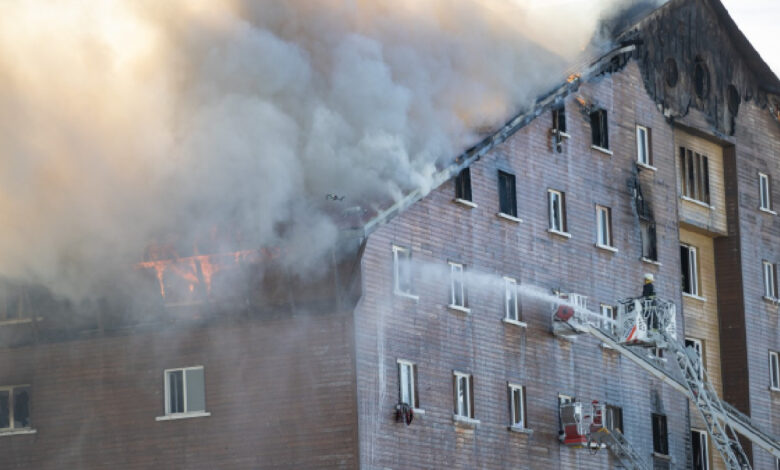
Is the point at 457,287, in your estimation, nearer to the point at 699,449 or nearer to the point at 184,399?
the point at 184,399

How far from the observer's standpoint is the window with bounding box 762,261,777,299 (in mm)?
55716

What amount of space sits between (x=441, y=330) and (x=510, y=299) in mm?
3530

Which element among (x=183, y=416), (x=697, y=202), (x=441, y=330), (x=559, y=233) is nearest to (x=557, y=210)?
(x=559, y=233)

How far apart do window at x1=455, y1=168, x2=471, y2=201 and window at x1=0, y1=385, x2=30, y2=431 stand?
38.4 ft

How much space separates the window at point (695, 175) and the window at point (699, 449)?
7.62 metres

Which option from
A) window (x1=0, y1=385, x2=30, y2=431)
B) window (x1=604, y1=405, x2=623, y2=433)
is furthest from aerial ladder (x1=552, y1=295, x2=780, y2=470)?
window (x1=0, y1=385, x2=30, y2=431)

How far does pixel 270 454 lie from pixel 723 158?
75.6 ft

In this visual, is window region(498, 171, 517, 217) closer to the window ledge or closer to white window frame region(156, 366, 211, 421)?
the window ledge

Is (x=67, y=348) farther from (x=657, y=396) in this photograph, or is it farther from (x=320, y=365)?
(x=657, y=396)

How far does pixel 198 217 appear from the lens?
40156 millimetres

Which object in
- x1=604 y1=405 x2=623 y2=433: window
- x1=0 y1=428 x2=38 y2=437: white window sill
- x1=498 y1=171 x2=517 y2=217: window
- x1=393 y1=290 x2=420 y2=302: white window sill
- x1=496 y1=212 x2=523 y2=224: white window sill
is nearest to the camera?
x1=393 y1=290 x2=420 y2=302: white window sill

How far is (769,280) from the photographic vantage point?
56.0m

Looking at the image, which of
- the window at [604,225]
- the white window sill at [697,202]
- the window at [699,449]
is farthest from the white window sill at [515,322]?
the white window sill at [697,202]

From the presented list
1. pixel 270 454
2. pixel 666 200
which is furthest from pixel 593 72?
pixel 270 454
